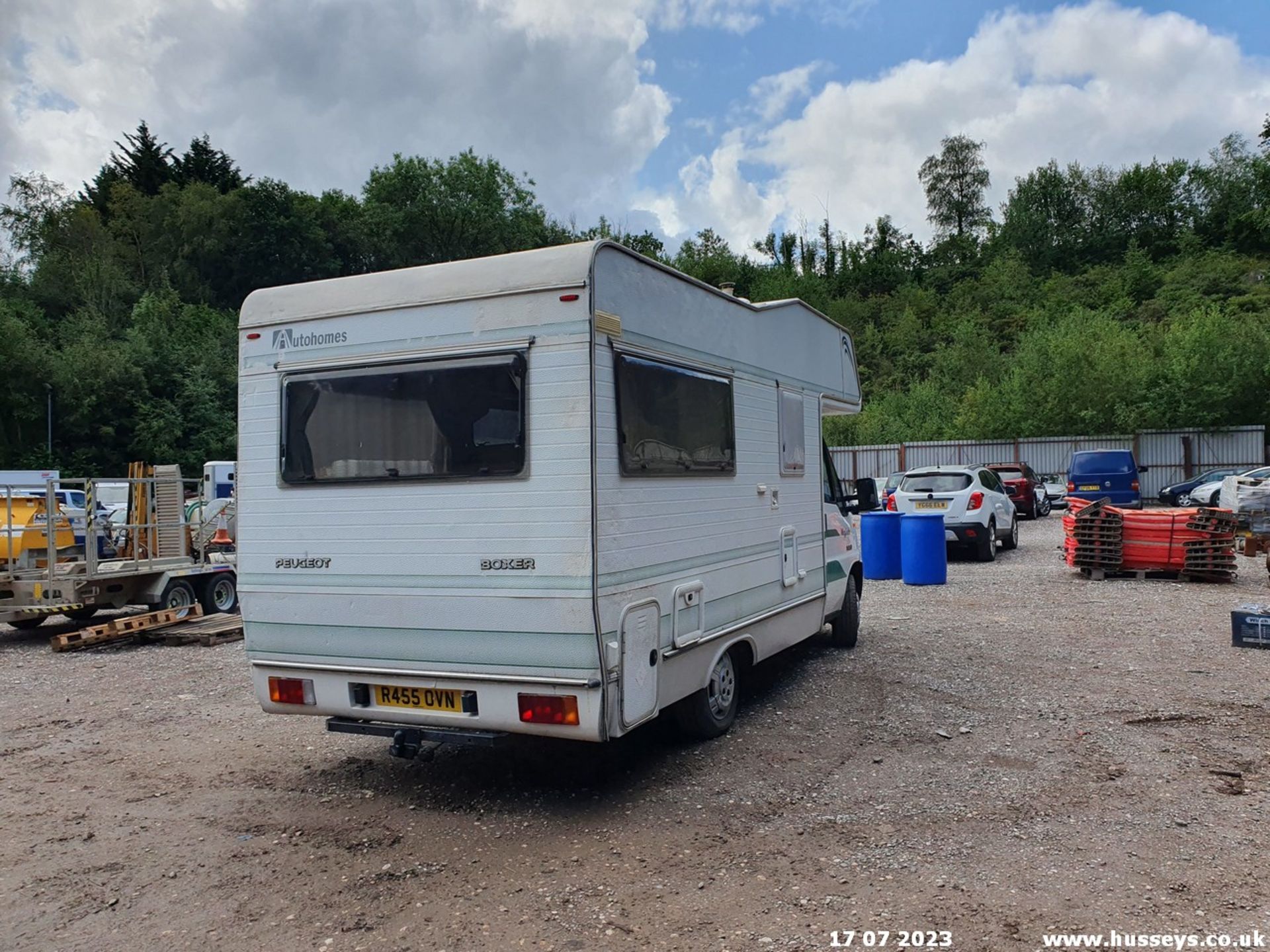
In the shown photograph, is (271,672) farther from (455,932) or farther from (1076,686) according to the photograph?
(1076,686)

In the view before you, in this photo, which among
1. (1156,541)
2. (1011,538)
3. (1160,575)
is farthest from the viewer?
(1011,538)

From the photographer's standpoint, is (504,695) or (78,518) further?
(78,518)

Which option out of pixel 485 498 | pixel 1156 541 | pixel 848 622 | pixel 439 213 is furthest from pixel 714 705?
pixel 439 213

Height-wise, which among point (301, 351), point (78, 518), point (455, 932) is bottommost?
point (455, 932)

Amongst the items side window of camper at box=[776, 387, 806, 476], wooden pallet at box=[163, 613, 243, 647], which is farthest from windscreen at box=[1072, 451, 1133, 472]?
wooden pallet at box=[163, 613, 243, 647]

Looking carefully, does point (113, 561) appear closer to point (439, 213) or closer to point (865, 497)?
point (865, 497)

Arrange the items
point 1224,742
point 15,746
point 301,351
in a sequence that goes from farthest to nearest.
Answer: point 15,746 → point 1224,742 → point 301,351

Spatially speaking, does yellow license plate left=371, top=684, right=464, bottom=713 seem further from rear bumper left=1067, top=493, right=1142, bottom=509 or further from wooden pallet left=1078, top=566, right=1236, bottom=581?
rear bumper left=1067, top=493, right=1142, bottom=509

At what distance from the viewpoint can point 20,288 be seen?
44.6 m

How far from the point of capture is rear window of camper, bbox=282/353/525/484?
15.2ft

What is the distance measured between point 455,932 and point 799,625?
4.17 meters

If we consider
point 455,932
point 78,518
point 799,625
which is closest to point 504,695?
point 455,932

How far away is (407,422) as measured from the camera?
4.86m

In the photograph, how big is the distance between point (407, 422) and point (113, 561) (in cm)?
874
